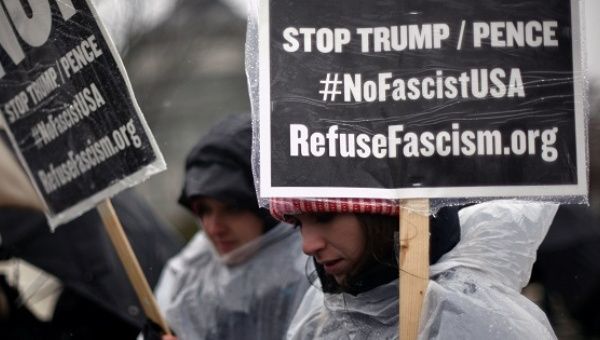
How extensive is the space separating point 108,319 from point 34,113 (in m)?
1.35

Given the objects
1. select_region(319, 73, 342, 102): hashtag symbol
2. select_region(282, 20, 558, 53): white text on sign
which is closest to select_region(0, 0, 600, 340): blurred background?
select_region(282, 20, 558, 53): white text on sign

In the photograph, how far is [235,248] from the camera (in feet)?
12.2

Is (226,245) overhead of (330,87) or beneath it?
beneath

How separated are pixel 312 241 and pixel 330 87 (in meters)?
0.44

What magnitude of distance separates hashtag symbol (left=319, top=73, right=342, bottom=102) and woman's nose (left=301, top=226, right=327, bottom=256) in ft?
1.32

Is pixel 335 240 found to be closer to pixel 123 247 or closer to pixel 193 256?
pixel 123 247

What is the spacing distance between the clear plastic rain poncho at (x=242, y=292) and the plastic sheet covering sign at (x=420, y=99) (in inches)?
48.6

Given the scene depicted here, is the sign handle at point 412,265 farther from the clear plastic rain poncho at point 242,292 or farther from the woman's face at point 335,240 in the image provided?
the clear plastic rain poncho at point 242,292

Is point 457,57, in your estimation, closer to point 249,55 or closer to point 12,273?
point 249,55

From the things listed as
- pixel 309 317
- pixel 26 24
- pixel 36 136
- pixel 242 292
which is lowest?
pixel 242 292

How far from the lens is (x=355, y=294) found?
2.44 metres

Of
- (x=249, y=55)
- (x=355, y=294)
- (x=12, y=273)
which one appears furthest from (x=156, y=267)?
(x=249, y=55)

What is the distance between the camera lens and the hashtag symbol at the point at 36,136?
291cm

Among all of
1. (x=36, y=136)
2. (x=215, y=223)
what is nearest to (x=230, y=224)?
(x=215, y=223)
